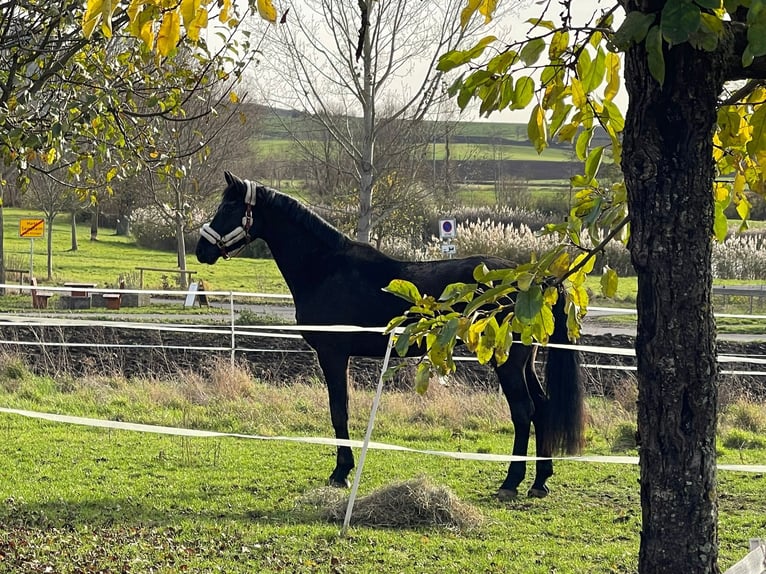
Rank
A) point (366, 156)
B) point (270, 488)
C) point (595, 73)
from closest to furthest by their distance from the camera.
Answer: point (595, 73) < point (270, 488) < point (366, 156)

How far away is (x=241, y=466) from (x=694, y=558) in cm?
582

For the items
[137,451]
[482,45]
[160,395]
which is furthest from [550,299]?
[160,395]

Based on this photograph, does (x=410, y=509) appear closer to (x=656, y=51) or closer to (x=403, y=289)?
(x=403, y=289)

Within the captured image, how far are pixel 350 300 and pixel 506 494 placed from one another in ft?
6.18

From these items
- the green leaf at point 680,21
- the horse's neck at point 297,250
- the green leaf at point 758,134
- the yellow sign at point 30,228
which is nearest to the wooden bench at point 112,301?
the yellow sign at point 30,228

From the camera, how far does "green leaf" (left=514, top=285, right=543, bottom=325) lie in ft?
7.18

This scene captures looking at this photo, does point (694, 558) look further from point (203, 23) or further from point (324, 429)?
point (324, 429)

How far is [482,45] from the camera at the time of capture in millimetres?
2281

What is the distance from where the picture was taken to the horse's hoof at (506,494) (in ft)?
23.0

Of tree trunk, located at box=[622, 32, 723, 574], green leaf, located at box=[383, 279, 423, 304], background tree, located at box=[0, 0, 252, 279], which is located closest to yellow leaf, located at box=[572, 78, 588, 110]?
tree trunk, located at box=[622, 32, 723, 574]

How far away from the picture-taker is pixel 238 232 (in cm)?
768

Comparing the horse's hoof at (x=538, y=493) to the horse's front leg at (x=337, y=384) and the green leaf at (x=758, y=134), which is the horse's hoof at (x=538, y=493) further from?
the green leaf at (x=758, y=134)

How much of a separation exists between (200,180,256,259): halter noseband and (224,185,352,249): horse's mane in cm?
8

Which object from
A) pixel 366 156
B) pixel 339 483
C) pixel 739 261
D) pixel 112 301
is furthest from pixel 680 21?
pixel 739 261
